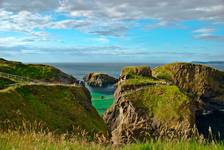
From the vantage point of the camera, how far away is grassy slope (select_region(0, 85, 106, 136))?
Result: 47.9m

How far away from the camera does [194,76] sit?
12850 cm

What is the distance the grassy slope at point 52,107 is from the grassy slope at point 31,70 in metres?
32.1

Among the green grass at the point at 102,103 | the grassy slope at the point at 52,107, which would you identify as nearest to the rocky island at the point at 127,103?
the grassy slope at the point at 52,107

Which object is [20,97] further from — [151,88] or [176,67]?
[176,67]

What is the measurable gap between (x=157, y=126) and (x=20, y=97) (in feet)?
113

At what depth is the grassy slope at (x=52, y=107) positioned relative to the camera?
47941 millimetres

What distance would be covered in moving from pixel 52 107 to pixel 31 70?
4399 centimetres

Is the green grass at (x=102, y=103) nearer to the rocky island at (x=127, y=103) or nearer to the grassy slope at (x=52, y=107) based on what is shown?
the rocky island at (x=127, y=103)

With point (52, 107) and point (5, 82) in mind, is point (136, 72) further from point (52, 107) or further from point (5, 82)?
point (52, 107)

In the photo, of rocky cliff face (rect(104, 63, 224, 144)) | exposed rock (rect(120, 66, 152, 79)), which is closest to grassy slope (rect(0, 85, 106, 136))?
rocky cliff face (rect(104, 63, 224, 144))

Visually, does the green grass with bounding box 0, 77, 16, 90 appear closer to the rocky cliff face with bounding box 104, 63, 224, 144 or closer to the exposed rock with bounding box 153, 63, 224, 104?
the rocky cliff face with bounding box 104, 63, 224, 144

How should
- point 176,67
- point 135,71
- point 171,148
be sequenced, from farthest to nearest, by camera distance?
point 176,67 < point 135,71 < point 171,148

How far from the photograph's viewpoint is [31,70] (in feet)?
317

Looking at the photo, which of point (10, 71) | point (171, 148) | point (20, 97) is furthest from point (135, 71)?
point (171, 148)
